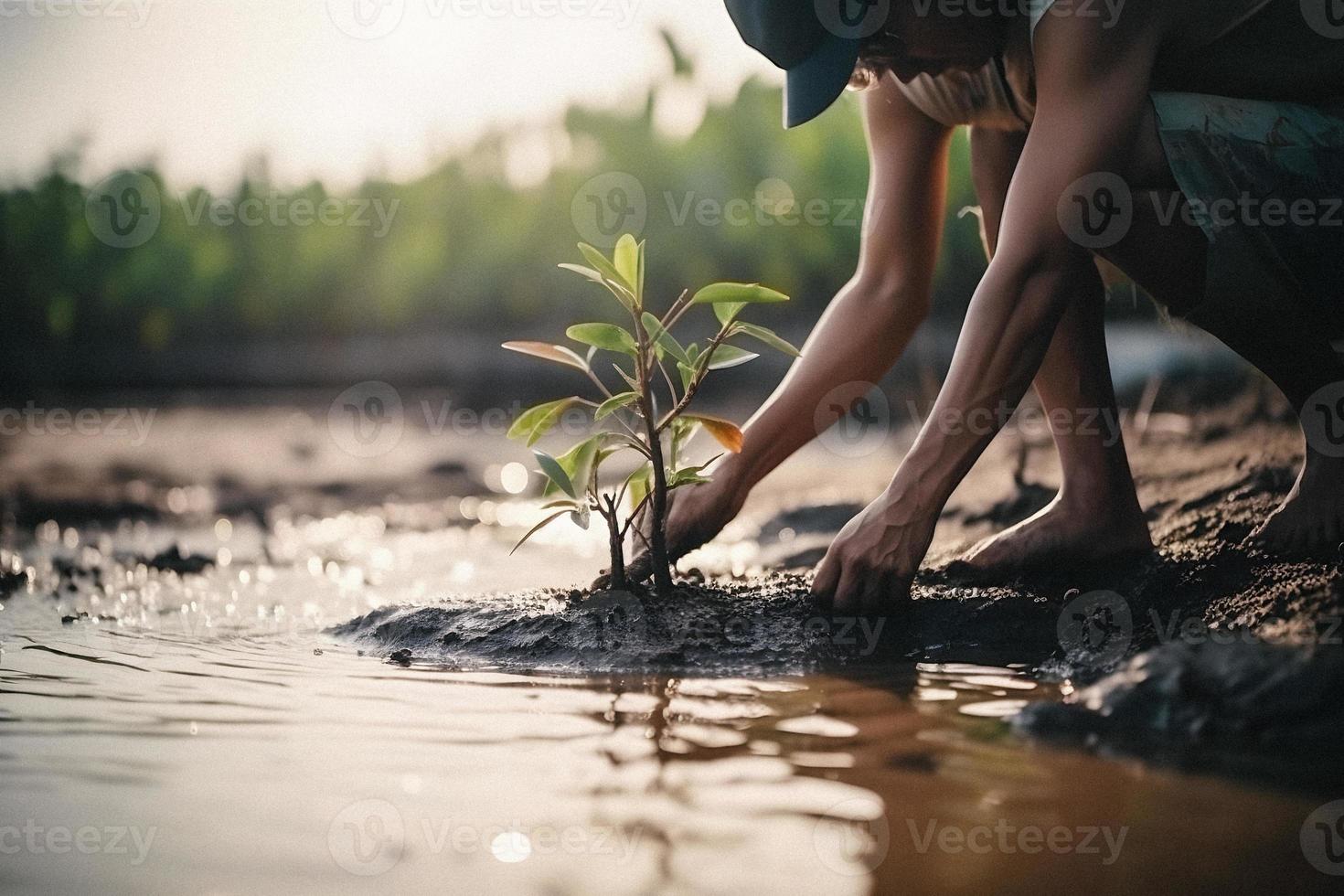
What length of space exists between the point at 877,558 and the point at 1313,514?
746 millimetres

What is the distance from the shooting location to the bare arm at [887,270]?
81.0 inches

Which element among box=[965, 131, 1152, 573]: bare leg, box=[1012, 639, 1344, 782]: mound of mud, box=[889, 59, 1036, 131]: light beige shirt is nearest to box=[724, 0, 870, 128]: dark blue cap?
box=[889, 59, 1036, 131]: light beige shirt

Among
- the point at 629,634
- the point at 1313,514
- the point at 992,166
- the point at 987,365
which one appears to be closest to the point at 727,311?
the point at 987,365

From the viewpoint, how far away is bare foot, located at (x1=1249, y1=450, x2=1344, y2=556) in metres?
1.82

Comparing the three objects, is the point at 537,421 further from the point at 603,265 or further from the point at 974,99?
the point at 974,99

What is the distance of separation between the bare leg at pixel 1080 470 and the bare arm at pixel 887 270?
0.44 ft

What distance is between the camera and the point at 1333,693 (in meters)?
1.27

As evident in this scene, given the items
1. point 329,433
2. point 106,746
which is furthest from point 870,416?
point 106,746

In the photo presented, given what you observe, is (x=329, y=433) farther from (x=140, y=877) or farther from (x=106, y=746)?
(x=140, y=877)

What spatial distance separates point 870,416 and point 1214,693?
4173mm

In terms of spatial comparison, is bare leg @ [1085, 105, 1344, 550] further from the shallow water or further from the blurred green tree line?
the blurred green tree line

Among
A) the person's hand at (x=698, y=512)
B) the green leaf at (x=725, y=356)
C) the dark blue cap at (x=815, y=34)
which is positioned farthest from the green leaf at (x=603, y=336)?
the dark blue cap at (x=815, y=34)

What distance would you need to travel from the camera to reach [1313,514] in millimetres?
1850

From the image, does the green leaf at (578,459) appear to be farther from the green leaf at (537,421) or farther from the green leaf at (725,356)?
the green leaf at (725,356)
